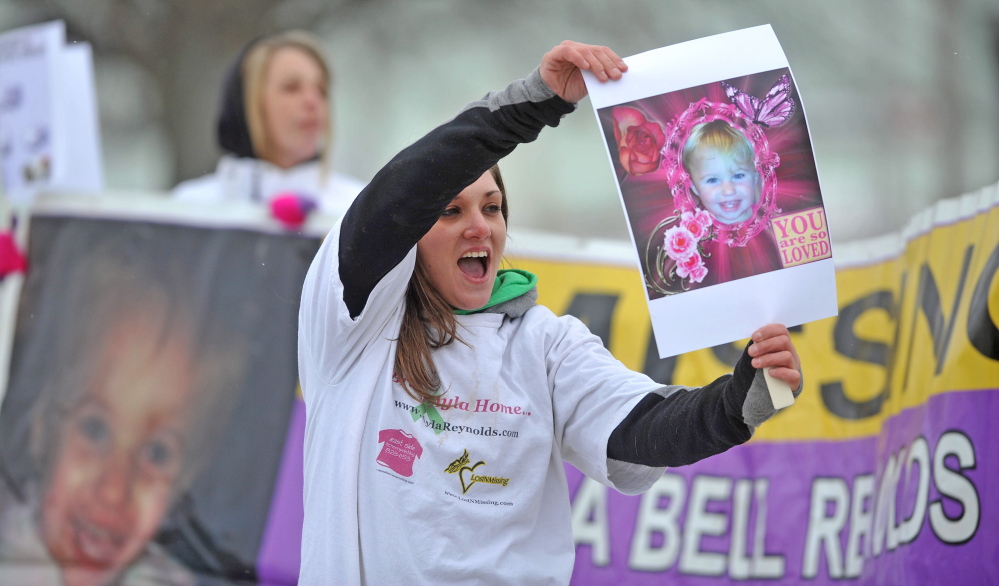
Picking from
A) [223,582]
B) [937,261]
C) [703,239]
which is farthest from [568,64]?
[223,582]

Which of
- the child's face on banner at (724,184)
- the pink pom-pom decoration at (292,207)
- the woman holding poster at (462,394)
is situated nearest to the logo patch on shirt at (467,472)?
the woman holding poster at (462,394)

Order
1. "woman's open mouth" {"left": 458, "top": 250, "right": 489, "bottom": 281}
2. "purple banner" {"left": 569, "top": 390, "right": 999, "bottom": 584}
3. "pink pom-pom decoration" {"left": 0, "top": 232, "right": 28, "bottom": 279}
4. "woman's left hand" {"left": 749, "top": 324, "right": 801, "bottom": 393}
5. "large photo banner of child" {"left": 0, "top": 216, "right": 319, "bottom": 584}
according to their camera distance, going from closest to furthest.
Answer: "woman's left hand" {"left": 749, "top": 324, "right": 801, "bottom": 393} → "woman's open mouth" {"left": 458, "top": 250, "right": 489, "bottom": 281} → "purple banner" {"left": 569, "top": 390, "right": 999, "bottom": 584} → "large photo banner of child" {"left": 0, "top": 216, "right": 319, "bottom": 584} → "pink pom-pom decoration" {"left": 0, "top": 232, "right": 28, "bottom": 279}

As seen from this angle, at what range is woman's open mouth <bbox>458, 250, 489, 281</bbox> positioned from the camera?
166 centimetres

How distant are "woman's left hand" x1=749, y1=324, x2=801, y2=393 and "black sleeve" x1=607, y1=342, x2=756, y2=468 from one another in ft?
0.08

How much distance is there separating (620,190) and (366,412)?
539 mm

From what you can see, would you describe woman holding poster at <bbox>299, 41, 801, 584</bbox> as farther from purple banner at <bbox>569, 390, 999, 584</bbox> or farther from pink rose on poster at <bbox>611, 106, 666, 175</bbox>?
purple banner at <bbox>569, 390, 999, 584</bbox>

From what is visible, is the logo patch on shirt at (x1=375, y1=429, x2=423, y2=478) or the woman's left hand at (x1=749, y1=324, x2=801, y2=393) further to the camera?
the logo patch on shirt at (x1=375, y1=429, x2=423, y2=478)

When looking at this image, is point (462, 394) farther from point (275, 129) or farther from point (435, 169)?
point (275, 129)

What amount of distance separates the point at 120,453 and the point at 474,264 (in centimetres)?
229

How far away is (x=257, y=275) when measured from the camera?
3.46 meters

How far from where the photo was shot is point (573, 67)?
1426mm

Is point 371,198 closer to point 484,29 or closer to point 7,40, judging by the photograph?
point 484,29

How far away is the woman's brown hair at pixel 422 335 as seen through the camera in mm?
1546

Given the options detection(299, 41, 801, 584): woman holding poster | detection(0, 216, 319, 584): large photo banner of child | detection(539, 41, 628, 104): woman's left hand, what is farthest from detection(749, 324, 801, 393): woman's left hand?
detection(0, 216, 319, 584): large photo banner of child
